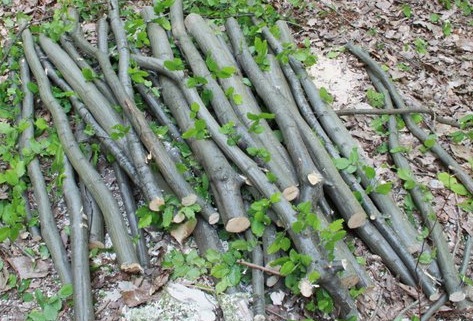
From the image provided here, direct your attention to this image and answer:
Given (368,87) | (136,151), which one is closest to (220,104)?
(136,151)

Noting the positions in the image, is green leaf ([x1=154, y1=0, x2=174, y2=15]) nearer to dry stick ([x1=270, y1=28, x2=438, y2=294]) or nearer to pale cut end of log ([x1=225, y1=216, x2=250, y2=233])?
dry stick ([x1=270, y1=28, x2=438, y2=294])

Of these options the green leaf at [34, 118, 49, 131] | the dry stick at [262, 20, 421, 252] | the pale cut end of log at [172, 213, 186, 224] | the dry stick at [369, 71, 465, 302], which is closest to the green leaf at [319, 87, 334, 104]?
the dry stick at [262, 20, 421, 252]

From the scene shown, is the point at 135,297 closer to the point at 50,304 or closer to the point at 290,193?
the point at 50,304

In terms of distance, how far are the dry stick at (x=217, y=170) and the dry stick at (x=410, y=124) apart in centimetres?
204

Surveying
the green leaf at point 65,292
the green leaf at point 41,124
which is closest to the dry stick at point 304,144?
the green leaf at point 65,292

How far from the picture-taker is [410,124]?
16.0 ft

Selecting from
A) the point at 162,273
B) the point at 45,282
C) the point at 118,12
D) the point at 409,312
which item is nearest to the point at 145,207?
the point at 162,273

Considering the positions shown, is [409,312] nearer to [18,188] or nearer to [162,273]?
[162,273]

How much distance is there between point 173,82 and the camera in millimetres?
4590

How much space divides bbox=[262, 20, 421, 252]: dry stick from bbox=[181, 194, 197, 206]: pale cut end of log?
1451 millimetres

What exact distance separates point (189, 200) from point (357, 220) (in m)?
1.29

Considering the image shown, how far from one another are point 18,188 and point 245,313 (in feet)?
7.13

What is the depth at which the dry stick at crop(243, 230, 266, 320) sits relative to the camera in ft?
10.6

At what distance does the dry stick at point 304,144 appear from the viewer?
3777mm
